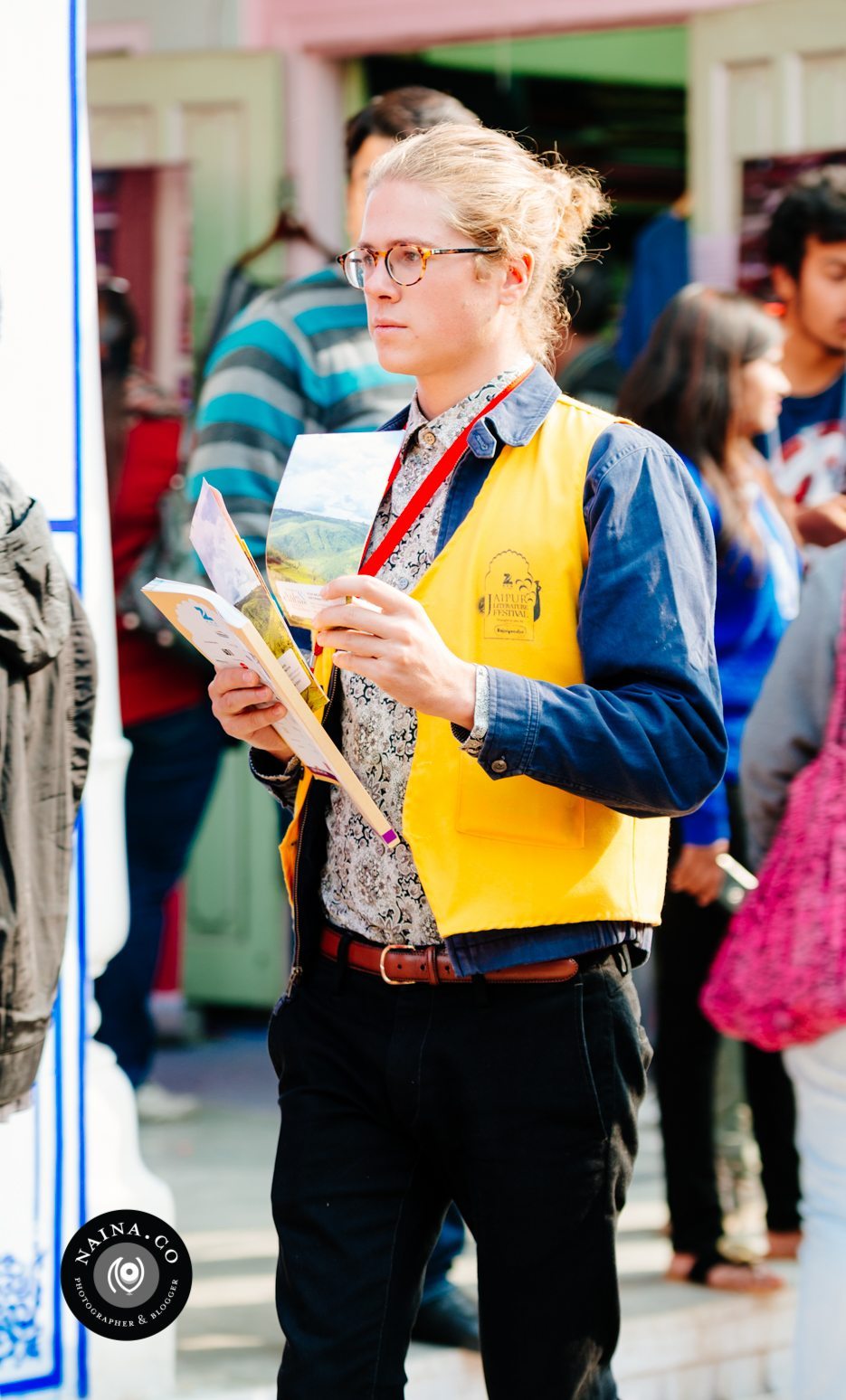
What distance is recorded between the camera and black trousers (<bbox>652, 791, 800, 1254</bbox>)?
398cm

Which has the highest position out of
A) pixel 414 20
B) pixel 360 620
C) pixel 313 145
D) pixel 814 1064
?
pixel 414 20

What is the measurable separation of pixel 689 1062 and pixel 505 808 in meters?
1.94

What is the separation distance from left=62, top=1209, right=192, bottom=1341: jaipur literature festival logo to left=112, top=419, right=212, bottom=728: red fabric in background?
2.19m

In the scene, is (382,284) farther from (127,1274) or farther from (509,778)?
(127,1274)

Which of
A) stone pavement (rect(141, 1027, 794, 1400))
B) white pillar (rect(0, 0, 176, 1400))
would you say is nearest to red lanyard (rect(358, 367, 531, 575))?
white pillar (rect(0, 0, 176, 1400))

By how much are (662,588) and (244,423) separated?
1.41 metres

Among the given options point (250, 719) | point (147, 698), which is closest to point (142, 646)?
point (147, 698)

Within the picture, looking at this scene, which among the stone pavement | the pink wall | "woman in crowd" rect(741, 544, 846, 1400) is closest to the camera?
"woman in crowd" rect(741, 544, 846, 1400)

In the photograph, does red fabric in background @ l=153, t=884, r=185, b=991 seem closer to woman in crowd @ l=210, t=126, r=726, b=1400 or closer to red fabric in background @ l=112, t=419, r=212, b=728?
red fabric in background @ l=112, t=419, r=212, b=728

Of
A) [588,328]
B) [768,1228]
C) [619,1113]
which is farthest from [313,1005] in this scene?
[588,328]

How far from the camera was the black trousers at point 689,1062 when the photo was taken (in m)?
3.98

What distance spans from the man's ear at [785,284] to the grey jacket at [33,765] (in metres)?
2.46

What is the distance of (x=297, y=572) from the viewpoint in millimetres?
2213

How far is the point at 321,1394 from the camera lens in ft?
7.51
